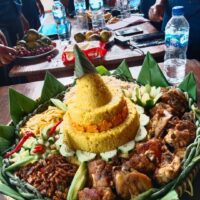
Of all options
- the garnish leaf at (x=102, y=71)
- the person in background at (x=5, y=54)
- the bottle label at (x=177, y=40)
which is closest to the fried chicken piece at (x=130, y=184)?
the garnish leaf at (x=102, y=71)

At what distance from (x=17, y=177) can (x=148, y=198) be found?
48cm

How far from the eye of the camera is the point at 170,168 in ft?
3.19

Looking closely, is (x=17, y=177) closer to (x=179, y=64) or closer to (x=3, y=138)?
(x=3, y=138)

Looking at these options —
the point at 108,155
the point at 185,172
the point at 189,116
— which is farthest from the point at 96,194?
the point at 189,116

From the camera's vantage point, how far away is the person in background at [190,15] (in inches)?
87.9

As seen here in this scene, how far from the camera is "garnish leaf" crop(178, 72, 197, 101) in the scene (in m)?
1.35

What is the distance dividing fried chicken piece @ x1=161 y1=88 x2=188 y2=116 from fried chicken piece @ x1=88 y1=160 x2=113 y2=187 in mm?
411

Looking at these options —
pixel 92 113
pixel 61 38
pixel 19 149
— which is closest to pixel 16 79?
pixel 61 38

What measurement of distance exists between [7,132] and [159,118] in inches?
25.8

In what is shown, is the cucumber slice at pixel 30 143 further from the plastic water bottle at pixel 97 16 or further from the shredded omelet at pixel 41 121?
the plastic water bottle at pixel 97 16

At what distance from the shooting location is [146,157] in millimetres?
999

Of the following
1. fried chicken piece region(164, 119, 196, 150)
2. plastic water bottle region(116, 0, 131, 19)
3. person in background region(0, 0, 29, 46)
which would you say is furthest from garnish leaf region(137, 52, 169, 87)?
person in background region(0, 0, 29, 46)

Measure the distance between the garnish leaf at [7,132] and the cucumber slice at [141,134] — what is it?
0.56 meters

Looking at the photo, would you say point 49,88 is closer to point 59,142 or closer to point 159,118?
point 59,142
